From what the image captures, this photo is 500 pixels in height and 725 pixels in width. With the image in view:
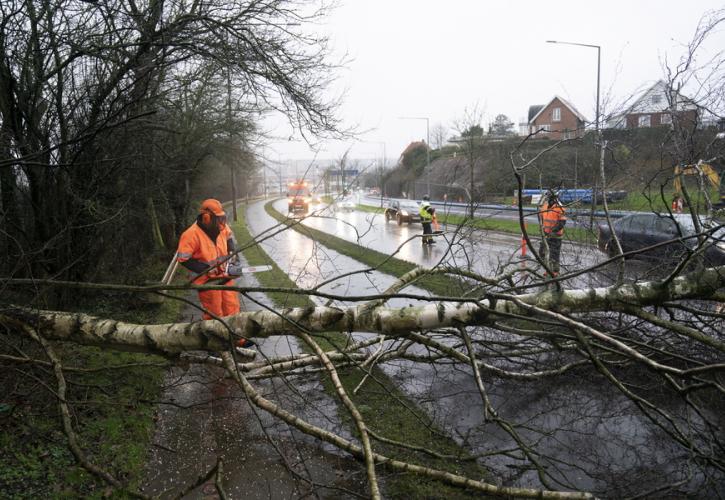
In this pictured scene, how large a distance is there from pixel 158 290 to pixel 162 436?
4.96 feet

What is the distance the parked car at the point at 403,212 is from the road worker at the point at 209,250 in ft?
61.1

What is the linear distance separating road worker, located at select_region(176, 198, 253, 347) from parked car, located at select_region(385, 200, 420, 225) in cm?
1863

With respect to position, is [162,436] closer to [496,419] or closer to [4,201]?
[496,419]

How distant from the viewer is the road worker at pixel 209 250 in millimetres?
5570

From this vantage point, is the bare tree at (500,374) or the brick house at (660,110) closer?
the bare tree at (500,374)

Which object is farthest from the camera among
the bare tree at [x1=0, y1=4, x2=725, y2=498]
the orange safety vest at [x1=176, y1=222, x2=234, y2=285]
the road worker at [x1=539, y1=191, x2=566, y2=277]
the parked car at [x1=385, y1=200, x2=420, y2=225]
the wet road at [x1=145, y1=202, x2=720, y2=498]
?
the parked car at [x1=385, y1=200, x2=420, y2=225]

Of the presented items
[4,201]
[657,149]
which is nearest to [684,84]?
[657,149]

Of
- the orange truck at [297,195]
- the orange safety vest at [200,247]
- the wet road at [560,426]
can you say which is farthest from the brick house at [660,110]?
the orange safety vest at [200,247]

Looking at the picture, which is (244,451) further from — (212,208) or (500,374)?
(212,208)

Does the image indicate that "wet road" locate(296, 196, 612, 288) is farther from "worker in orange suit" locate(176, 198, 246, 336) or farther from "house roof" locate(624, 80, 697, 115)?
"house roof" locate(624, 80, 697, 115)

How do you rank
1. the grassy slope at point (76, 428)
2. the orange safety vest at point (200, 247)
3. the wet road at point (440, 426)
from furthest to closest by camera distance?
the orange safety vest at point (200, 247) < the wet road at point (440, 426) < the grassy slope at point (76, 428)

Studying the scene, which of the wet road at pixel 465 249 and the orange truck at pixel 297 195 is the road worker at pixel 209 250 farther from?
the wet road at pixel 465 249

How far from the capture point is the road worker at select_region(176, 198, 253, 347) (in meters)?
5.57

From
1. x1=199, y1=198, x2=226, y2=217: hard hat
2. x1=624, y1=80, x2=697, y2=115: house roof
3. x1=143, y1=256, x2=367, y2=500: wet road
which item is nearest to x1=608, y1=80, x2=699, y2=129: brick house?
x1=624, y1=80, x2=697, y2=115: house roof
